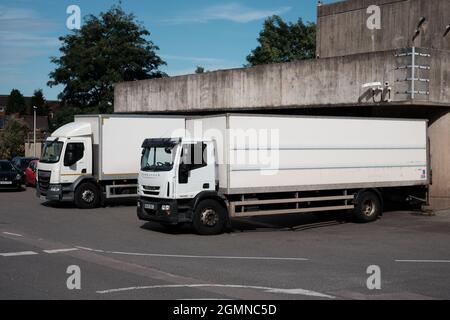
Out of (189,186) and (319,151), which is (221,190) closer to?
(189,186)

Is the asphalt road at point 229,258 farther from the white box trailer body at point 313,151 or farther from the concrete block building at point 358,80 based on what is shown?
the concrete block building at point 358,80

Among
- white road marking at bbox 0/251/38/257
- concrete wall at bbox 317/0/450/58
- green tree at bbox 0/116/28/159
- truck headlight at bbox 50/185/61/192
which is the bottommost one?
white road marking at bbox 0/251/38/257

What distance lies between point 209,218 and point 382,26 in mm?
15099

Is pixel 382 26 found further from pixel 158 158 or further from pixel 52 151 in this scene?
pixel 158 158

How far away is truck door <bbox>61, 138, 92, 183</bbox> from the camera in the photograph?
23.0 meters

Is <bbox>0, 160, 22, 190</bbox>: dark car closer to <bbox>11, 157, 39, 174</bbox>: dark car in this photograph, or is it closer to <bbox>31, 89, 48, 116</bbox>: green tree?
<bbox>11, 157, 39, 174</bbox>: dark car

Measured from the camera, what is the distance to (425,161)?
803 inches

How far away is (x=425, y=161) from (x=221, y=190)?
760 centimetres

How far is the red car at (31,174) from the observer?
3321 cm

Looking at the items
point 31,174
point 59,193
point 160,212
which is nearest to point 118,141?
point 59,193

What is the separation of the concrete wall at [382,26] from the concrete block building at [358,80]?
0.13ft

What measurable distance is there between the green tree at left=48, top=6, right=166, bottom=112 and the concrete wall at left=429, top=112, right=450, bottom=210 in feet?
124

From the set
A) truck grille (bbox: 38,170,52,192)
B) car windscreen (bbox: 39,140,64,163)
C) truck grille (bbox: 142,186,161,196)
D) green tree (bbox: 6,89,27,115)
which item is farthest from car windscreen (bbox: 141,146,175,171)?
green tree (bbox: 6,89,27,115)

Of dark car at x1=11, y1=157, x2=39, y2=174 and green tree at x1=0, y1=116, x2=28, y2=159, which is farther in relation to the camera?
green tree at x1=0, y1=116, x2=28, y2=159
